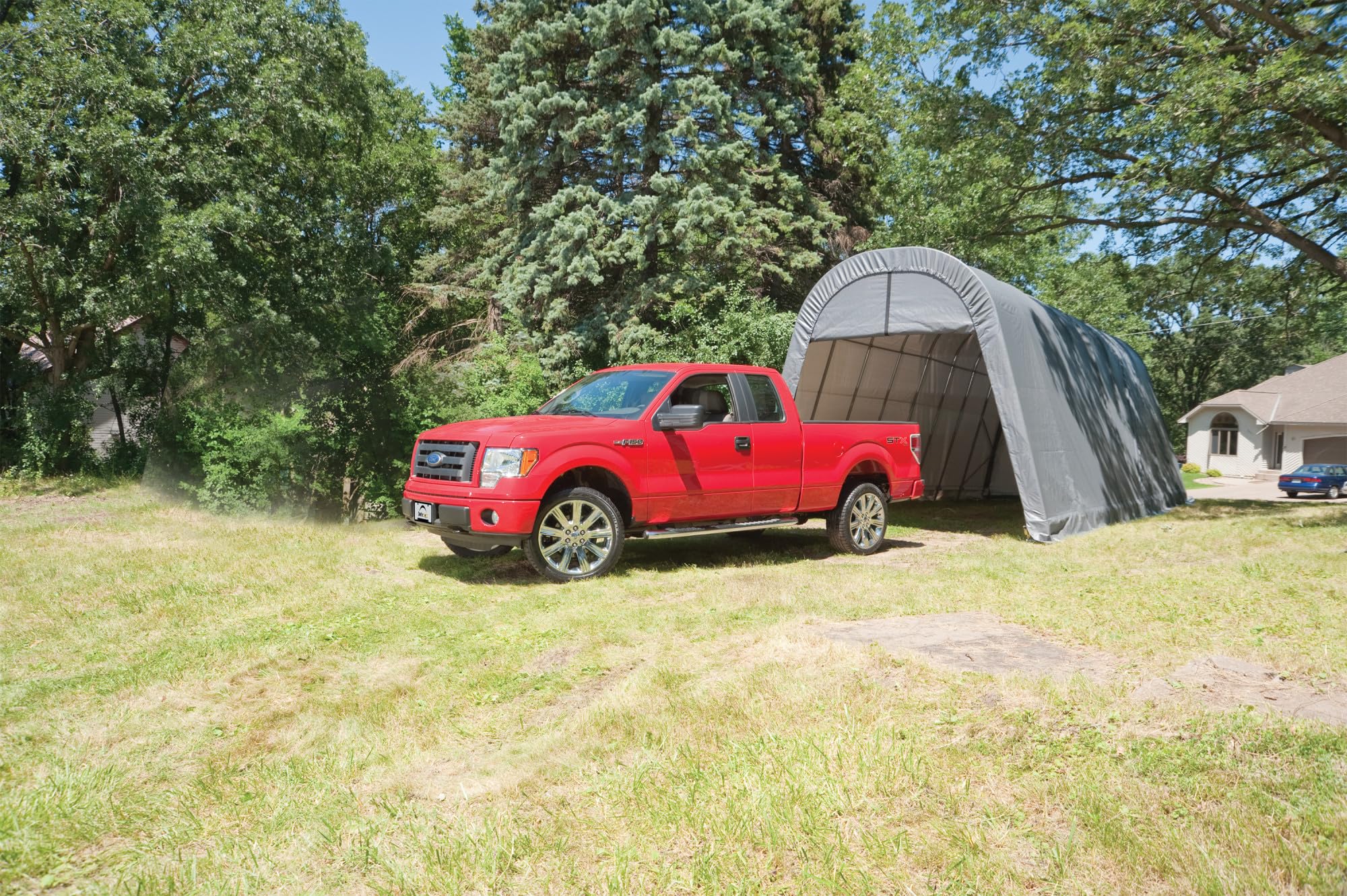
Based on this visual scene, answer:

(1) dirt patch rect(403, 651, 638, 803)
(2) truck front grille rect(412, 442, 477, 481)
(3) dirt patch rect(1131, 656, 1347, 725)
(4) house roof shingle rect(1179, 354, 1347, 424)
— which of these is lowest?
(1) dirt patch rect(403, 651, 638, 803)

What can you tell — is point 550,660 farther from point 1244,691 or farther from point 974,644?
point 1244,691

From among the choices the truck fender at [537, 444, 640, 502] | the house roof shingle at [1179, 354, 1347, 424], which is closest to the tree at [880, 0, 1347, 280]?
the truck fender at [537, 444, 640, 502]

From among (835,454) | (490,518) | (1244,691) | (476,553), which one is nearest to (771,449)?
(835,454)

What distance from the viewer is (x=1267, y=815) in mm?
3084

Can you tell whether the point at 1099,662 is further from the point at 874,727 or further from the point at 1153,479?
the point at 1153,479

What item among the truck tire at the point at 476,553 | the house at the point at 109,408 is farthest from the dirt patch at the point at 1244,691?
the house at the point at 109,408

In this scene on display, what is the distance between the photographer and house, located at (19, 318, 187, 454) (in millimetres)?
18391

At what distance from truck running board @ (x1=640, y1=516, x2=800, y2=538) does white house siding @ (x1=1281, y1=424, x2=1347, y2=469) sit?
40.1m

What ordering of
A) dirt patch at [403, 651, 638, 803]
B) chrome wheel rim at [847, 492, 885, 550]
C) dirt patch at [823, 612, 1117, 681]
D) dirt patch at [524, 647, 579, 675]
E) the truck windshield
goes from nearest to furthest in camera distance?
dirt patch at [403, 651, 638, 803] → dirt patch at [823, 612, 1117, 681] → dirt patch at [524, 647, 579, 675] → the truck windshield → chrome wheel rim at [847, 492, 885, 550]

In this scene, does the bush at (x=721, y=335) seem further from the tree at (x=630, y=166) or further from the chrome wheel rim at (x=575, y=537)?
the chrome wheel rim at (x=575, y=537)

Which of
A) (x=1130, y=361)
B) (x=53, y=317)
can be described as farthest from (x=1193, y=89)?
(x=53, y=317)

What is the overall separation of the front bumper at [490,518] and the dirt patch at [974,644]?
276 cm

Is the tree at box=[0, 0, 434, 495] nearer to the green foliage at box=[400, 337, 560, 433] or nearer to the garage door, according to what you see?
the green foliage at box=[400, 337, 560, 433]

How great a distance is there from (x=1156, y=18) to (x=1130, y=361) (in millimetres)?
6048
